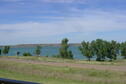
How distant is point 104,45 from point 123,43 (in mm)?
6011

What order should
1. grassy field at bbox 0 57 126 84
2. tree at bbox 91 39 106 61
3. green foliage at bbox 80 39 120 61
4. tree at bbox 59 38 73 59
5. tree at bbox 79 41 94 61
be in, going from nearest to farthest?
grassy field at bbox 0 57 126 84 < tree at bbox 59 38 73 59 < tree at bbox 91 39 106 61 < green foliage at bbox 80 39 120 61 < tree at bbox 79 41 94 61

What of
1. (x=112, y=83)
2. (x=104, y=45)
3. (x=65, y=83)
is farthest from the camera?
(x=104, y=45)

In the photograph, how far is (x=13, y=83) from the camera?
6.41m

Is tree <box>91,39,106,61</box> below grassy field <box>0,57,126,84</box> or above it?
above

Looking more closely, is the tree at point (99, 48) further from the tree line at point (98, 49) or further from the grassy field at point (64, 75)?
the grassy field at point (64, 75)

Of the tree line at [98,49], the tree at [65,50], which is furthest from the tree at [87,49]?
the tree at [65,50]

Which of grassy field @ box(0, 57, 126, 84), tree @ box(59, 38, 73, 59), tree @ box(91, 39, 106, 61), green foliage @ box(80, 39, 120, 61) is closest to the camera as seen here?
grassy field @ box(0, 57, 126, 84)

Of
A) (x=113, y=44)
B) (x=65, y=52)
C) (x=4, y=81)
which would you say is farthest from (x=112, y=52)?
(x=4, y=81)

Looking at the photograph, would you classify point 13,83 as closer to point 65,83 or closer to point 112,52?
point 65,83

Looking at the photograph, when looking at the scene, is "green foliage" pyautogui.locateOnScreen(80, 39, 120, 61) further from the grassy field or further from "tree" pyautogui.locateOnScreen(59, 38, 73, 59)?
the grassy field

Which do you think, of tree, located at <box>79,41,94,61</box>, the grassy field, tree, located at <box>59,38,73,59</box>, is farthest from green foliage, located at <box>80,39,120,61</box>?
the grassy field

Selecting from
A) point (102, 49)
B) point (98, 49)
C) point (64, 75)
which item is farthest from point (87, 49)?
point (64, 75)

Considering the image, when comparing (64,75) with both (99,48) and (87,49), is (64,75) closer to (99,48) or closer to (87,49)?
(99,48)

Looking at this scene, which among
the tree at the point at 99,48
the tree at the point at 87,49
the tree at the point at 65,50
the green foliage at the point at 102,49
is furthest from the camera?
the tree at the point at 87,49
